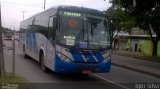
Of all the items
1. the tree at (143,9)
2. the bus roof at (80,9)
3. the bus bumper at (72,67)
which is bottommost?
the bus bumper at (72,67)

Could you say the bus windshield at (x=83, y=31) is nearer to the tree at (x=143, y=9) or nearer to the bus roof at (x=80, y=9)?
the bus roof at (x=80, y=9)

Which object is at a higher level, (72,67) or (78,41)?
(78,41)

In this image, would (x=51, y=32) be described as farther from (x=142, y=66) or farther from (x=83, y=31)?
(x=142, y=66)

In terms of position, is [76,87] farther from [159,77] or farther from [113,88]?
[159,77]

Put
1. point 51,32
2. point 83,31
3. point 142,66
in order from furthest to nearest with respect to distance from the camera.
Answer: point 142,66 → point 51,32 → point 83,31

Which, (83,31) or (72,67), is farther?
(83,31)

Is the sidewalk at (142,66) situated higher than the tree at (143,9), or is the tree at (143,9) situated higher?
the tree at (143,9)

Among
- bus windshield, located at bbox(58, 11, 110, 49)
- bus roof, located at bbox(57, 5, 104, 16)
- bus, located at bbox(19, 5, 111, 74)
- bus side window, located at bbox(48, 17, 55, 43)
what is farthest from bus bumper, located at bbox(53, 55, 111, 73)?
bus roof, located at bbox(57, 5, 104, 16)

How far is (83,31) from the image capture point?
14.7 meters

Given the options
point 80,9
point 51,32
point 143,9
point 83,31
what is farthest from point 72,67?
point 143,9

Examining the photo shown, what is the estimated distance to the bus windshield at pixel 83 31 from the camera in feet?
47.5

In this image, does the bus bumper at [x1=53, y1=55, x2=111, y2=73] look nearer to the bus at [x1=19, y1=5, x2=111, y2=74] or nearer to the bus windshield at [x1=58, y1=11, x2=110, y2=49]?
the bus at [x1=19, y1=5, x2=111, y2=74]

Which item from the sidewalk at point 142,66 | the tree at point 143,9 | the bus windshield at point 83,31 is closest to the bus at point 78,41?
the bus windshield at point 83,31

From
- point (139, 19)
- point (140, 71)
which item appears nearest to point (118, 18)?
point (139, 19)
